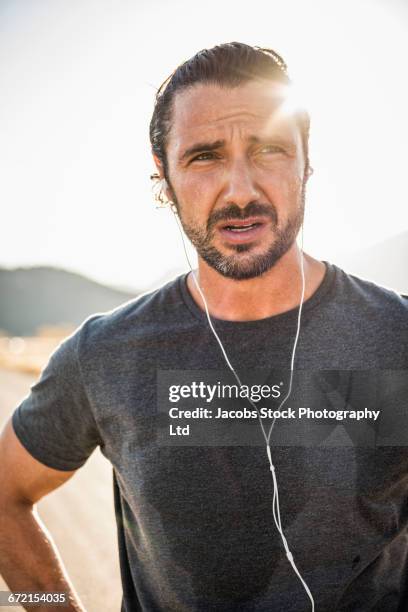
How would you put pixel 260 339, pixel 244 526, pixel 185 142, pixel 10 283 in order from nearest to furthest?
pixel 244 526 → pixel 260 339 → pixel 185 142 → pixel 10 283

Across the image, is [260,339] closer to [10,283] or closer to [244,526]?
[244,526]

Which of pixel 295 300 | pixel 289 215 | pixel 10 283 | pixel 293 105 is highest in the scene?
pixel 10 283

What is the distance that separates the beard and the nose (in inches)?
0.8

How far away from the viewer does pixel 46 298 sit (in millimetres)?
93375

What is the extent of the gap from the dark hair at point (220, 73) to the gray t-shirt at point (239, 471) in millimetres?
668

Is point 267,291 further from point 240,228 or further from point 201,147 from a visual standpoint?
point 201,147

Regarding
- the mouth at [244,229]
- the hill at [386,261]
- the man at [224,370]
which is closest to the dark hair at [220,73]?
the man at [224,370]

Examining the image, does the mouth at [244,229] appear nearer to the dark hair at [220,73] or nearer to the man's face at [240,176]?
the man's face at [240,176]

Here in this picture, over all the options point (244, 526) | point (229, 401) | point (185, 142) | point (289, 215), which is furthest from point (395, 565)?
point (185, 142)

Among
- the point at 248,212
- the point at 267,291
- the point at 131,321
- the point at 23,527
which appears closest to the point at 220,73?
the point at 248,212

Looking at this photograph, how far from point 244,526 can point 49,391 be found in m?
0.79

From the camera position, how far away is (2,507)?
1.73 meters

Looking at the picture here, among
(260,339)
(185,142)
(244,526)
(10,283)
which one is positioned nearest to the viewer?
(244,526)

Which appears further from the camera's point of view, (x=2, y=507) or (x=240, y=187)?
(x=2, y=507)
